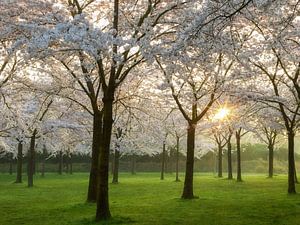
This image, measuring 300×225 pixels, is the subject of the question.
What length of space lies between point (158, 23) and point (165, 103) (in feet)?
31.8

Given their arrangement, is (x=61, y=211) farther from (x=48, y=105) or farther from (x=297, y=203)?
(x=48, y=105)

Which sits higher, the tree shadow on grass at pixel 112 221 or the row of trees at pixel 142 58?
the row of trees at pixel 142 58

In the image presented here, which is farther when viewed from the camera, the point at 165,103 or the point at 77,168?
the point at 77,168

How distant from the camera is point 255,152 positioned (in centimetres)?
9406

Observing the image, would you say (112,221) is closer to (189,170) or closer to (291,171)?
(189,170)

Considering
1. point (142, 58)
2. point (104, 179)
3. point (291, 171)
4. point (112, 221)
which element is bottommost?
point (112, 221)

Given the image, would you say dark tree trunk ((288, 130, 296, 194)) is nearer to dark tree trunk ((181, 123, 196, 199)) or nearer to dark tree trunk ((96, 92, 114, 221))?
dark tree trunk ((181, 123, 196, 199))

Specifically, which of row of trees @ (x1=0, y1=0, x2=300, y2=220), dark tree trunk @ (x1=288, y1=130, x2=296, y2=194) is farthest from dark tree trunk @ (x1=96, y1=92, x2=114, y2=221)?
dark tree trunk @ (x1=288, y1=130, x2=296, y2=194)

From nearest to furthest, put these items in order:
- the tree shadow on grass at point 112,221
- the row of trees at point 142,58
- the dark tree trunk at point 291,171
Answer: the row of trees at point 142,58
the tree shadow on grass at point 112,221
the dark tree trunk at point 291,171

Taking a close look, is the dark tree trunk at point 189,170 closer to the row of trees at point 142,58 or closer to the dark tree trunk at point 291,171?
the row of trees at point 142,58

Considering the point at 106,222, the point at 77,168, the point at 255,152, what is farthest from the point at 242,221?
the point at 255,152

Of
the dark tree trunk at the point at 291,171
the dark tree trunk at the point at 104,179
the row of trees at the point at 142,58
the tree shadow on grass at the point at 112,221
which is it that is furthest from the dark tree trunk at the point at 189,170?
the dark tree trunk at the point at 104,179

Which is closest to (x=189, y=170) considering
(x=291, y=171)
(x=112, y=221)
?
(x=291, y=171)

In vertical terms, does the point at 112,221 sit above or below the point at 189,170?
below
